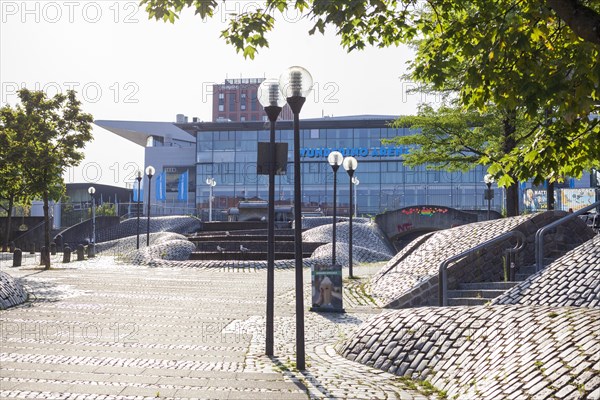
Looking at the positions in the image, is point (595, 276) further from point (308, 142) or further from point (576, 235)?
point (308, 142)

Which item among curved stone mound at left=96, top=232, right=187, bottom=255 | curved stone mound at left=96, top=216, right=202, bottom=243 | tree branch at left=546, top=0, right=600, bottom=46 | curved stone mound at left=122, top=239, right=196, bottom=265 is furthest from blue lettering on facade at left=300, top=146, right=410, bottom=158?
tree branch at left=546, top=0, right=600, bottom=46

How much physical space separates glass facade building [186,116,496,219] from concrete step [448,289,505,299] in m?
51.4

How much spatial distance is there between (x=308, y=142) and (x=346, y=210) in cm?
1020

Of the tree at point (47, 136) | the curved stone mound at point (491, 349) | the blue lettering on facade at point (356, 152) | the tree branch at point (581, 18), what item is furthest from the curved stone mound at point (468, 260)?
the blue lettering on facade at point (356, 152)

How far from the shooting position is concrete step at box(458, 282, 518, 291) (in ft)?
42.6

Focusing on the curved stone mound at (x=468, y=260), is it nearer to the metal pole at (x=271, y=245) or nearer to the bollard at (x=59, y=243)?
the metal pole at (x=271, y=245)

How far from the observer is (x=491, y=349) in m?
7.10

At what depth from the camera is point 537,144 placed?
7559 millimetres

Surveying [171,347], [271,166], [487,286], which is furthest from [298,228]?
[487,286]

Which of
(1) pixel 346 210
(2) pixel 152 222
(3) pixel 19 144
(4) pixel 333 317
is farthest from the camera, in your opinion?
(1) pixel 346 210

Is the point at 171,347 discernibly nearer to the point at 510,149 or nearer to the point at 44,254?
the point at 510,149

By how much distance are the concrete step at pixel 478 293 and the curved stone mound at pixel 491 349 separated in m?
4.08

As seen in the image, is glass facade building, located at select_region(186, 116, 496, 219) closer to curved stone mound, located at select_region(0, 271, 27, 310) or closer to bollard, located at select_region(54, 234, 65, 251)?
bollard, located at select_region(54, 234, 65, 251)

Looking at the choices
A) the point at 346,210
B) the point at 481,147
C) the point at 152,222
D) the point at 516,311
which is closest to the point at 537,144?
the point at 516,311
